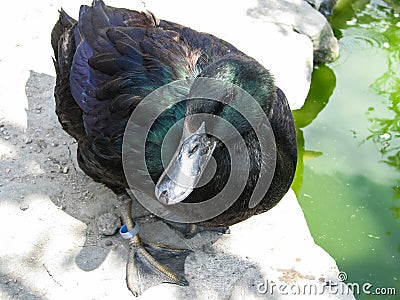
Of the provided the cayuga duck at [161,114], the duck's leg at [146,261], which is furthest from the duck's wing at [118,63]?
the duck's leg at [146,261]

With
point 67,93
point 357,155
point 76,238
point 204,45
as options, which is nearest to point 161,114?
point 204,45

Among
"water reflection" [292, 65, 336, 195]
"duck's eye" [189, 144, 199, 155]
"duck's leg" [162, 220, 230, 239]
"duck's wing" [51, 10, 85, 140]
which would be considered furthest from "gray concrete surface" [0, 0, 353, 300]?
Result: "duck's eye" [189, 144, 199, 155]

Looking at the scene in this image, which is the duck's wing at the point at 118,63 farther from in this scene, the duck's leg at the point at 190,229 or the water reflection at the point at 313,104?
the water reflection at the point at 313,104

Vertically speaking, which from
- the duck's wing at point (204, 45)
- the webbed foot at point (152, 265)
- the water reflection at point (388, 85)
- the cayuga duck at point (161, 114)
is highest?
the duck's wing at point (204, 45)

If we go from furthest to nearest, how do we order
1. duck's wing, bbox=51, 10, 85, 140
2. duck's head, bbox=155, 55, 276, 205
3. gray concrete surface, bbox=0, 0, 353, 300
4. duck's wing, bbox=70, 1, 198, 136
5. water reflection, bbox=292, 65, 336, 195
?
water reflection, bbox=292, 65, 336, 195 → duck's wing, bbox=51, 10, 85, 140 → gray concrete surface, bbox=0, 0, 353, 300 → duck's wing, bbox=70, 1, 198, 136 → duck's head, bbox=155, 55, 276, 205

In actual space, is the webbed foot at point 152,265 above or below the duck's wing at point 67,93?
below

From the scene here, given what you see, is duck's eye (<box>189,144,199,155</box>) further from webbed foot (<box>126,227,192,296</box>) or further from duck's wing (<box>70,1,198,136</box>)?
webbed foot (<box>126,227,192,296</box>)

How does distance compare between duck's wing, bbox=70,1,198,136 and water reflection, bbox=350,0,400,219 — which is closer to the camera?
duck's wing, bbox=70,1,198,136
